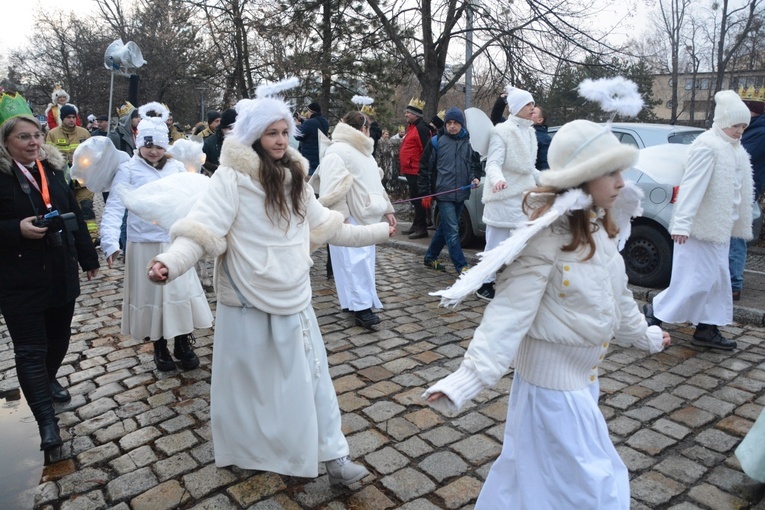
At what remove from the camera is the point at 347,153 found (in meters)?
5.60

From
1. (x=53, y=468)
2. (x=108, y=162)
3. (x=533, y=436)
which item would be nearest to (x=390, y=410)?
(x=533, y=436)

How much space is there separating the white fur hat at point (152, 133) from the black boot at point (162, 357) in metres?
1.54

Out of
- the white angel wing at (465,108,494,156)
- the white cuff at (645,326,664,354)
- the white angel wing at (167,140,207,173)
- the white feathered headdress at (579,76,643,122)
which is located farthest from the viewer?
the white angel wing at (465,108,494,156)

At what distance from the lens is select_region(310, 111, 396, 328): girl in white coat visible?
5496 millimetres

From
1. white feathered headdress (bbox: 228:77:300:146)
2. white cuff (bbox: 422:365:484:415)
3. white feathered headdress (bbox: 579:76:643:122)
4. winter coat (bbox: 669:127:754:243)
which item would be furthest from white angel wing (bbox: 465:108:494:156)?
white cuff (bbox: 422:365:484:415)

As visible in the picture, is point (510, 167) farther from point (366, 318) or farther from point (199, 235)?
point (199, 235)

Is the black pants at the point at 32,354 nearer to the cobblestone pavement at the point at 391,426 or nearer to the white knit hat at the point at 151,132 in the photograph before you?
the cobblestone pavement at the point at 391,426

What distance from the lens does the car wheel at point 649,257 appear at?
22.4 ft

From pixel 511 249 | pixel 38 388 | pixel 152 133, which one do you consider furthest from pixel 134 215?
pixel 511 249

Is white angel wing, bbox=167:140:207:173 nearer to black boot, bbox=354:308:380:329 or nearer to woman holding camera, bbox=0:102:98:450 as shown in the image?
woman holding camera, bbox=0:102:98:450

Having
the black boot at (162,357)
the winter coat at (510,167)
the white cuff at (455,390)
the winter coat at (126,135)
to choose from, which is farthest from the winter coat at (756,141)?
the winter coat at (126,135)

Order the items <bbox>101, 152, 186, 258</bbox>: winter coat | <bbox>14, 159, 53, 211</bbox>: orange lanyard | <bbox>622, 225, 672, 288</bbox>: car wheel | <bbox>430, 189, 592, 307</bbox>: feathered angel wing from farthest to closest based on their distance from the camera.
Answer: <bbox>622, 225, 672, 288</bbox>: car wheel → <bbox>101, 152, 186, 258</bbox>: winter coat → <bbox>14, 159, 53, 211</bbox>: orange lanyard → <bbox>430, 189, 592, 307</bbox>: feathered angel wing

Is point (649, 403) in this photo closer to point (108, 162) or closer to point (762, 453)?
point (762, 453)

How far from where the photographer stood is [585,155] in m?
2.28
